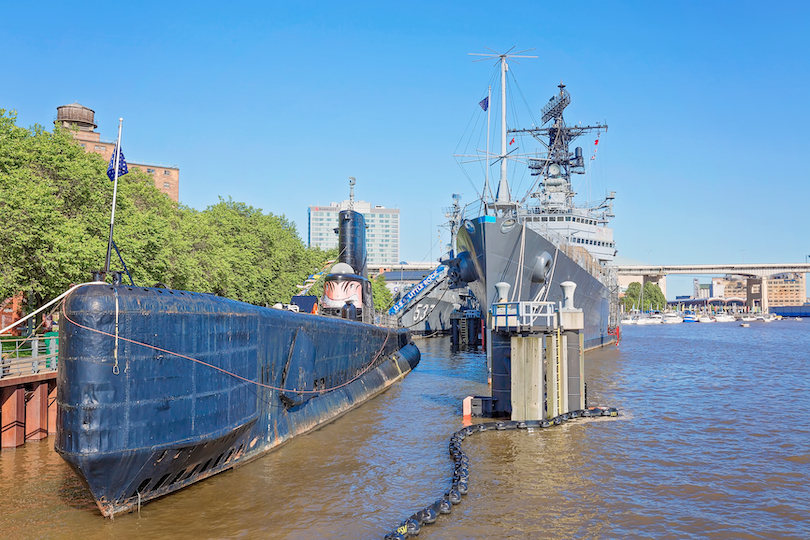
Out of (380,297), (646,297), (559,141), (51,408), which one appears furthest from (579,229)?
(646,297)

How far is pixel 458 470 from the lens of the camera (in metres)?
13.6

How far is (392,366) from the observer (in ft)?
105

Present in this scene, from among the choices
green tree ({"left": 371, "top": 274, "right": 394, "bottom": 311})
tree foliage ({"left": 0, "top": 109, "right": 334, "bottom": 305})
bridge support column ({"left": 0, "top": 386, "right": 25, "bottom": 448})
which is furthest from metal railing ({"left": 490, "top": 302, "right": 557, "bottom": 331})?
green tree ({"left": 371, "top": 274, "right": 394, "bottom": 311})

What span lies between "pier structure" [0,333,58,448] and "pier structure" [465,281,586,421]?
13.6 m

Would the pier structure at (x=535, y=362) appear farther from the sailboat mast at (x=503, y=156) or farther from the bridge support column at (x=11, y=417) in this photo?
the sailboat mast at (x=503, y=156)

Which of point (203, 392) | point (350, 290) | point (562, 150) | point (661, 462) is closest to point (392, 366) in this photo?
point (350, 290)

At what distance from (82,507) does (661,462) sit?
13.8 m

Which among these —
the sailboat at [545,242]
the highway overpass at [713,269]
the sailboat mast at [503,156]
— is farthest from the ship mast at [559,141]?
the highway overpass at [713,269]

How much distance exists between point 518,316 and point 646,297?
177 metres

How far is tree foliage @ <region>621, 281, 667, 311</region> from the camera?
174462mm

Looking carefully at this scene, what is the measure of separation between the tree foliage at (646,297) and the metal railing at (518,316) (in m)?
163

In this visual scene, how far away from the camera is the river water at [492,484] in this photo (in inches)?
423

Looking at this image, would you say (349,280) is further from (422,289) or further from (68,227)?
(422,289)

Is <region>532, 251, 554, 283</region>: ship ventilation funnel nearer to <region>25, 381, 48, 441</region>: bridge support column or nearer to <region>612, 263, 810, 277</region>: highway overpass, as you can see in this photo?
<region>25, 381, 48, 441</region>: bridge support column
